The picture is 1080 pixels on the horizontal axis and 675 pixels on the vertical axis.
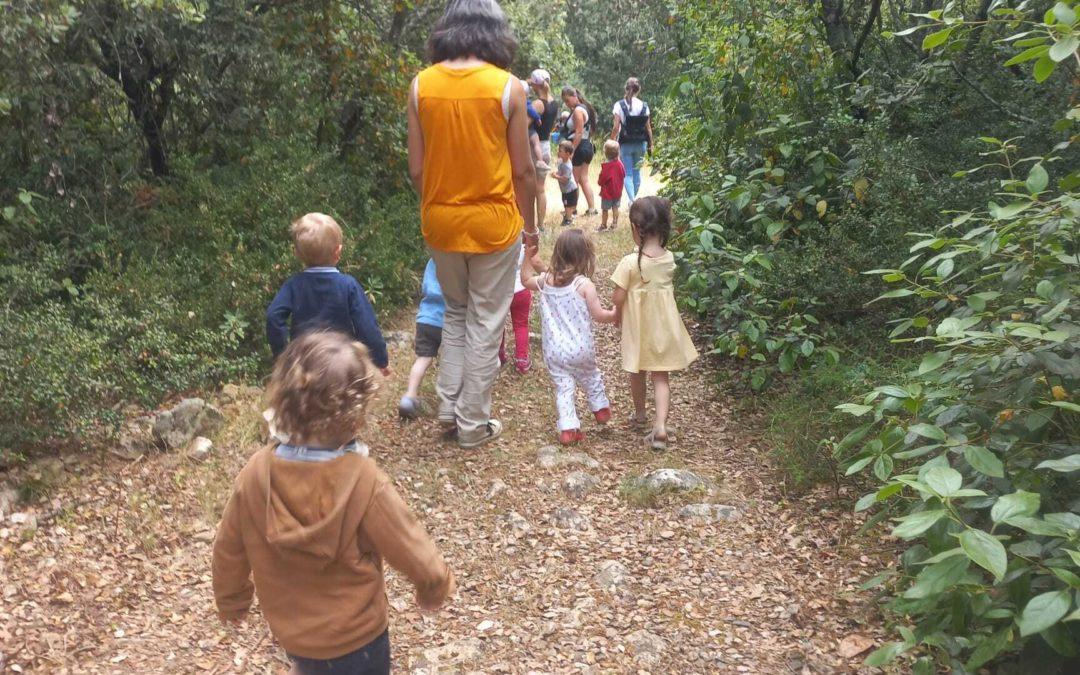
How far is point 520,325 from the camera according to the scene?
605cm

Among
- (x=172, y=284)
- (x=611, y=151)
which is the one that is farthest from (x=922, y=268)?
(x=611, y=151)

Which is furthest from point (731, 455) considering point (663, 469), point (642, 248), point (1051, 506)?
point (1051, 506)

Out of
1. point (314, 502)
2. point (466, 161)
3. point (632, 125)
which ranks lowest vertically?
point (314, 502)

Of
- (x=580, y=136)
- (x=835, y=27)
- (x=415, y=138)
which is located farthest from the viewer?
(x=580, y=136)

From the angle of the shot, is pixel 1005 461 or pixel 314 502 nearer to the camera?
pixel 314 502

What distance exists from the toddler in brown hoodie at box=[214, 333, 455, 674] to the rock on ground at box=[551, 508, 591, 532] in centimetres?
193

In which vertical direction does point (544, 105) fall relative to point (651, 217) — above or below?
above

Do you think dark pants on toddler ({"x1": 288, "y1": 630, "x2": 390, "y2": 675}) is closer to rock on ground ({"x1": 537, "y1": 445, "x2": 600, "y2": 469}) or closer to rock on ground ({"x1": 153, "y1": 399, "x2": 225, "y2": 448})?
rock on ground ({"x1": 537, "y1": 445, "x2": 600, "y2": 469})

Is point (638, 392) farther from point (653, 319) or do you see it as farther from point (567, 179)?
point (567, 179)

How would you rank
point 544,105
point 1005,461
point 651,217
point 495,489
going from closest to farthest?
point 1005,461
point 495,489
point 651,217
point 544,105

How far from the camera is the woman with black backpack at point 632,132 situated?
37.2 ft

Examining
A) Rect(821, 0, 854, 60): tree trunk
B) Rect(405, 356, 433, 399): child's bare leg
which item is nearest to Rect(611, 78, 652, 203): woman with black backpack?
Rect(821, 0, 854, 60): tree trunk

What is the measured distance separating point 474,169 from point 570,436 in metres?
1.61

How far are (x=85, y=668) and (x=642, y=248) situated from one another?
10.4 feet
